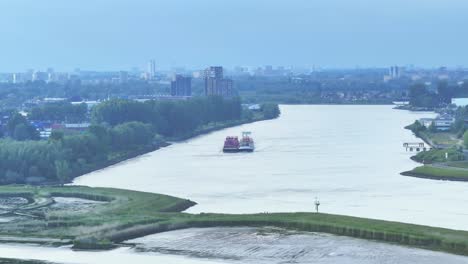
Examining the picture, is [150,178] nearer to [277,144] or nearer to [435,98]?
[277,144]

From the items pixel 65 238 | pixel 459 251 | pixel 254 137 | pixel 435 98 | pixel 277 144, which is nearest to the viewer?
pixel 459 251

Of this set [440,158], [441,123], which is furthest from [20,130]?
[441,123]

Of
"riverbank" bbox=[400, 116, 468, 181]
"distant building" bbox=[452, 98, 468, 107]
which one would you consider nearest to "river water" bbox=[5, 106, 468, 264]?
"riverbank" bbox=[400, 116, 468, 181]

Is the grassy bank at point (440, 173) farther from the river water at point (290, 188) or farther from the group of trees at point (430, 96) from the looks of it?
the group of trees at point (430, 96)

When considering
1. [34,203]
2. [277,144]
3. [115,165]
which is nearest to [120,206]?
[34,203]

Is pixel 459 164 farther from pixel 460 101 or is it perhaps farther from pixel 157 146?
pixel 460 101

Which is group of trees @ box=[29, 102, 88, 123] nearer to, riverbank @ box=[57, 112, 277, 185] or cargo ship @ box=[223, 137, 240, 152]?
riverbank @ box=[57, 112, 277, 185]
